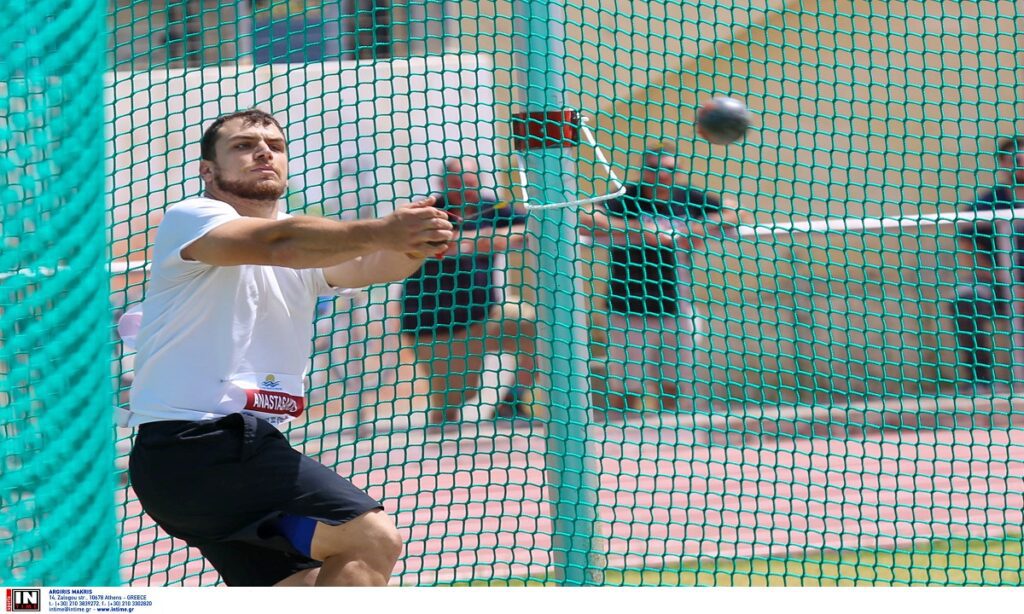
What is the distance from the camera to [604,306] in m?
6.53

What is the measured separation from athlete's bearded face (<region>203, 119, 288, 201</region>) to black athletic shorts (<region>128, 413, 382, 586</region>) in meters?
0.66

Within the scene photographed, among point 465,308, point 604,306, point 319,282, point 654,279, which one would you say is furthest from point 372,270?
point 604,306

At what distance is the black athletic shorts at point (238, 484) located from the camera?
10.3ft

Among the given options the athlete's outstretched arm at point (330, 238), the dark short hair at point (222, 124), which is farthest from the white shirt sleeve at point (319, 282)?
the athlete's outstretched arm at point (330, 238)

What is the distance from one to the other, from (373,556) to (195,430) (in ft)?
1.81

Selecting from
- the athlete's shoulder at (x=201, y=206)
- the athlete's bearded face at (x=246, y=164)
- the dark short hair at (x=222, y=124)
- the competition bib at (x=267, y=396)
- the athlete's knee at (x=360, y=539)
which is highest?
the dark short hair at (x=222, y=124)

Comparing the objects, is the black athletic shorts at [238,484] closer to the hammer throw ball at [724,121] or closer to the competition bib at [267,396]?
the competition bib at [267,396]

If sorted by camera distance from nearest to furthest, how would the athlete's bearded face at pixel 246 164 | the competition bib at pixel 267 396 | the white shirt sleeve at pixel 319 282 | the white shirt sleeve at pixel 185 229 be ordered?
the white shirt sleeve at pixel 185 229 → the competition bib at pixel 267 396 → the athlete's bearded face at pixel 246 164 → the white shirt sleeve at pixel 319 282

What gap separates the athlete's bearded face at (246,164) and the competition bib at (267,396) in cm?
52

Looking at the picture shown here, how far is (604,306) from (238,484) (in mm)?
3615

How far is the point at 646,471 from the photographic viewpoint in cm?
690

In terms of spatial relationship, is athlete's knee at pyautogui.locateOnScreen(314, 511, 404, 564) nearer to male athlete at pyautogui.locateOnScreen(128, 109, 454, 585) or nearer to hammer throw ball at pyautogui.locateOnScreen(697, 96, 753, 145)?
male athlete at pyautogui.locateOnScreen(128, 109, 454, 585)

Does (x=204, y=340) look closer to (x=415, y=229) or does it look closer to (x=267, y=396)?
(x=267, y=396)
